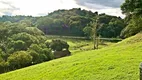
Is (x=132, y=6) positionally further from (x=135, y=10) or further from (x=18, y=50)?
(x=18, y=50)

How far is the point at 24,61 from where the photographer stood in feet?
177

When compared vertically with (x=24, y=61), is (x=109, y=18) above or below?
above

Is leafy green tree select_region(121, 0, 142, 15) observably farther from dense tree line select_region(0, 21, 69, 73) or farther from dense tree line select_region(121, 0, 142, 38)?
dense tree line select_region(0, 21, 69, 73)

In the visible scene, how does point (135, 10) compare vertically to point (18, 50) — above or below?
above

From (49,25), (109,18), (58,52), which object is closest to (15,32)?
(58,52)

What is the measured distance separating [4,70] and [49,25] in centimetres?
10080

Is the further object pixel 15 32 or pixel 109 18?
pixel 109 18

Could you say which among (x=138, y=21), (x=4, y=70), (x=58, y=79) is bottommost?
(x=4, y=70)

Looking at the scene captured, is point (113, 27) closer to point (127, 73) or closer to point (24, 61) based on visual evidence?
point (24, 61)

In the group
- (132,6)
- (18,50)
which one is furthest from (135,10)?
(18,50)

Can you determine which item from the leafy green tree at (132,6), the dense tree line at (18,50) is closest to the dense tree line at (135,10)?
the leafy green tree at (132,6)

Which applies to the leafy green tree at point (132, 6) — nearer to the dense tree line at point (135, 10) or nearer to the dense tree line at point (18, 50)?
the dense tree line at point (135, 10)

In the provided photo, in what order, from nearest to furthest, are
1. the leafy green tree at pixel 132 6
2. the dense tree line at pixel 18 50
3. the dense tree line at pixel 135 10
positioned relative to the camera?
the leafy green tree at pixel 132 6 → the dense tree line at pixel 135 10 → the dense tree line at pixel 18 50

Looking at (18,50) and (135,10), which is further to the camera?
(18,50)
